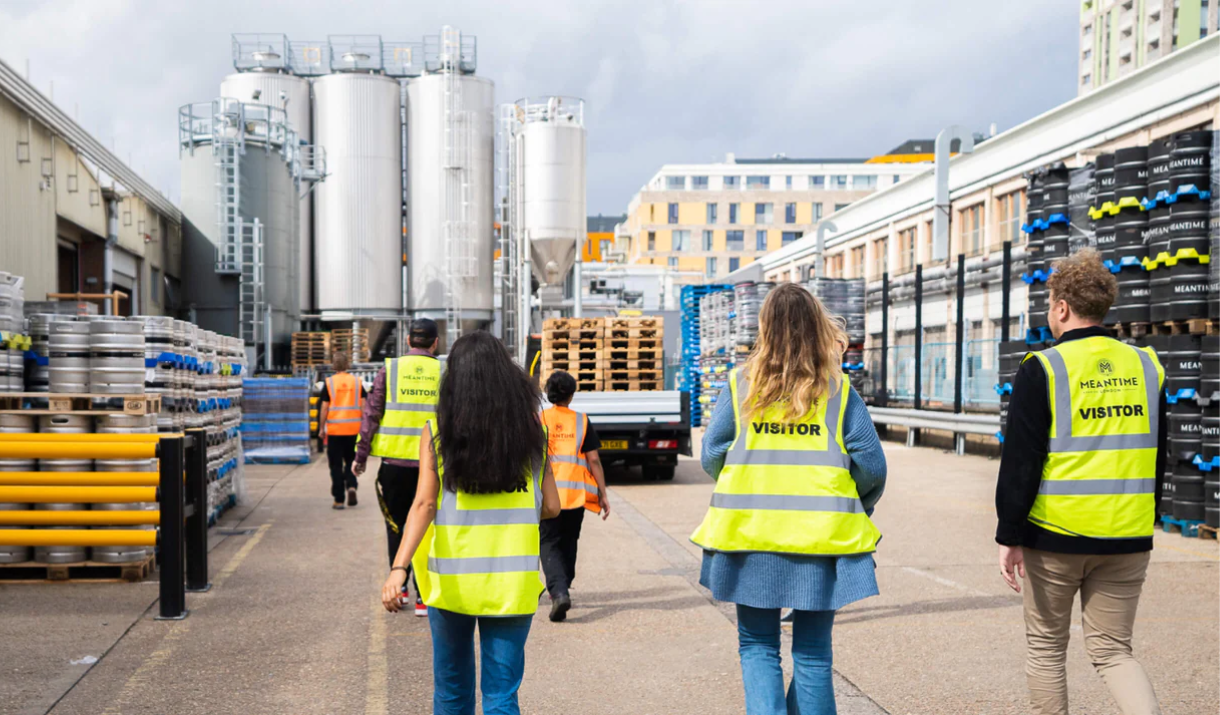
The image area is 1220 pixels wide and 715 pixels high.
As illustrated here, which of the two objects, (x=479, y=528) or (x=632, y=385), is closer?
(x=479, y=528)

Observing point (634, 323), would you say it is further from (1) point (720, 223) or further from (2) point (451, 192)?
(1) point (720, 223)

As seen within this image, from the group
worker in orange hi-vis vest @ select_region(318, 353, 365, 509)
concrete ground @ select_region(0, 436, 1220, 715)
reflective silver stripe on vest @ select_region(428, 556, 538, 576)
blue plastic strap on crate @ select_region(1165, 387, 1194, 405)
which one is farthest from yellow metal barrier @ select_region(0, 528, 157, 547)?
blue plastic strap on crate @ select_region(1165, 387, 1194, 405)

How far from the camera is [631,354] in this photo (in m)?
17.2

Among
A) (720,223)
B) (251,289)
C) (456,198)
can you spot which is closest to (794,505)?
(251,289)

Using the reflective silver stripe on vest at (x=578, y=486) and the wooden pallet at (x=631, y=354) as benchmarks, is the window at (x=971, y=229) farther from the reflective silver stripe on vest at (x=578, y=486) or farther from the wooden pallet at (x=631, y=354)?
the reflective silver stripe on vest at (x=578, y=486)

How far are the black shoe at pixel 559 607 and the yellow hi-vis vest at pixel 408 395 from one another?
4.37 feet

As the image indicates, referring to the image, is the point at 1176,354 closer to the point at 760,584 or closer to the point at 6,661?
the point at 760,584

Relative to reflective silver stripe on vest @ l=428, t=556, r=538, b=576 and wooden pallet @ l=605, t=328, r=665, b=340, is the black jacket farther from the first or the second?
wooden pallet @ l=605, t=328, r=665, b=340

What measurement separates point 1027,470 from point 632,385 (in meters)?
13.5

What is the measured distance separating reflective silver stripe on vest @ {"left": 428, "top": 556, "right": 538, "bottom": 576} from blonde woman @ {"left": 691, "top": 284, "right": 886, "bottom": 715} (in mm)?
642

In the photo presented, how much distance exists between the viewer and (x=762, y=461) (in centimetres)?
353

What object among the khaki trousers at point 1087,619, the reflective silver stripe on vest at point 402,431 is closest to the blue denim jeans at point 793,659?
the khaki trousers at point 1087,619

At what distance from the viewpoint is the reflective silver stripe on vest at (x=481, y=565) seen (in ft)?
11.7

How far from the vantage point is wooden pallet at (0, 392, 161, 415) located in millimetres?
8195
